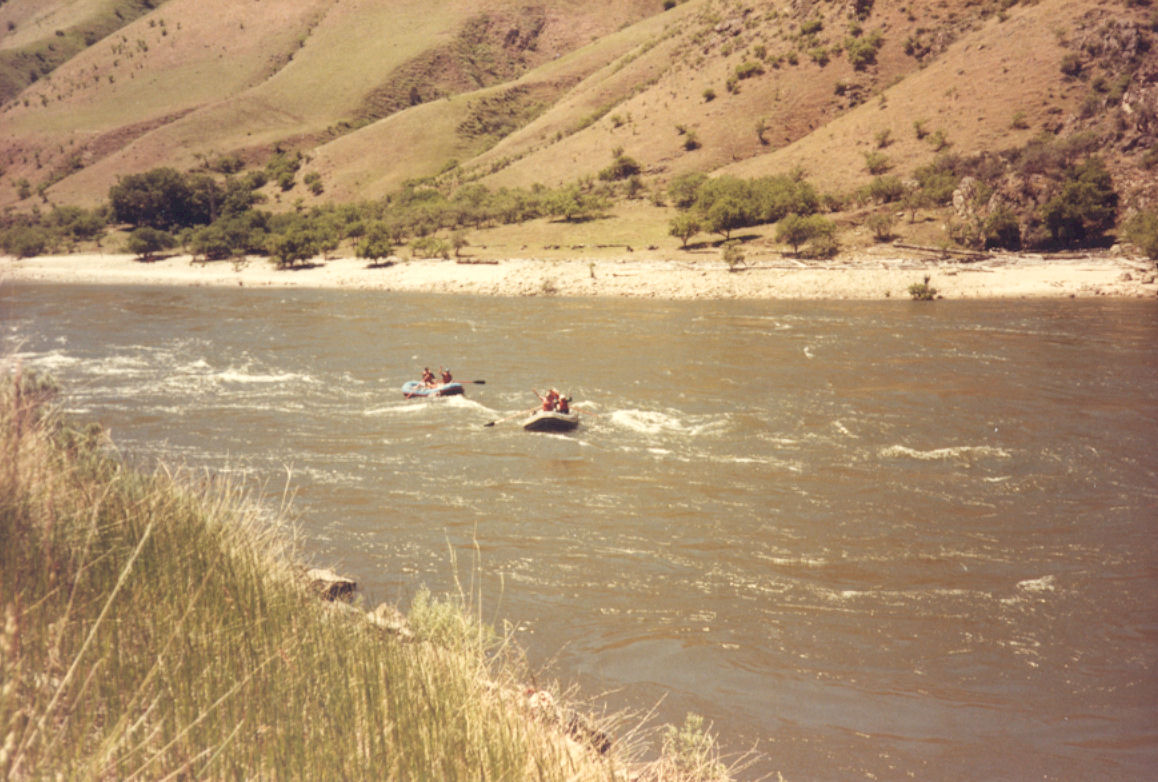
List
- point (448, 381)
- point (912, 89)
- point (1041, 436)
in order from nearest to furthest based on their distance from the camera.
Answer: point (1041, 436) → point (448, 381) → point (912, 89)

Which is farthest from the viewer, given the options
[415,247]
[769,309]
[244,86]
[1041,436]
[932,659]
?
[244,86]

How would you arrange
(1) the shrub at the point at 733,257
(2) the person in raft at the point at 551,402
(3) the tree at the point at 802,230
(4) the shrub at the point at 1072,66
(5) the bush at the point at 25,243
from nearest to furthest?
1. (2) the person in raft at the point at 551,402
2. (1) the shrub at the point at 733,257
3. (3) the tree at the point at 802,230
4. (4) the shrub at the point at 1072,66
5. (5) the bush at the point at 25,243

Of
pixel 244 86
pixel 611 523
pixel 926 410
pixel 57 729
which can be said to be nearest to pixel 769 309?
pixel 926 410

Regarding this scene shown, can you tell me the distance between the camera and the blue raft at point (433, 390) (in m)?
21.4

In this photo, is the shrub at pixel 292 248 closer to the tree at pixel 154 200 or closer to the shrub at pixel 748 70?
the tree at pixel 154 200

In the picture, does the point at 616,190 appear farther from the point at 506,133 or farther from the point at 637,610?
the point at 637,610

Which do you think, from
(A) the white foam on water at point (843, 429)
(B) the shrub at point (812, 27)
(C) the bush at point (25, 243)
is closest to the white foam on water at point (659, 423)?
(A) the white foam on water at point (843, 429)

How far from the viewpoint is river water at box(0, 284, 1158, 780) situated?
7.84 m

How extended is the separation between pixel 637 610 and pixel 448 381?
43.4 feet

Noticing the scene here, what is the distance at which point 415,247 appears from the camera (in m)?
56.1

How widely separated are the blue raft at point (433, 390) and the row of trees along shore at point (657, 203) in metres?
31.4

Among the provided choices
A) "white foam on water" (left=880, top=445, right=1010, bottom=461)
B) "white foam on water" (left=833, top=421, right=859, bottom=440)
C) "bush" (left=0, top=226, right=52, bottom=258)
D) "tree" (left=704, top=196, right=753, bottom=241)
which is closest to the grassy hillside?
A: "tree" (left=704, top=196, right=753, bottom=241)

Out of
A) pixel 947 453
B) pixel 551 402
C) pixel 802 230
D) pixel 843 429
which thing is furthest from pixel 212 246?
pixel 947 453

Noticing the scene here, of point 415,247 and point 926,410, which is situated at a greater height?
point 415,247
